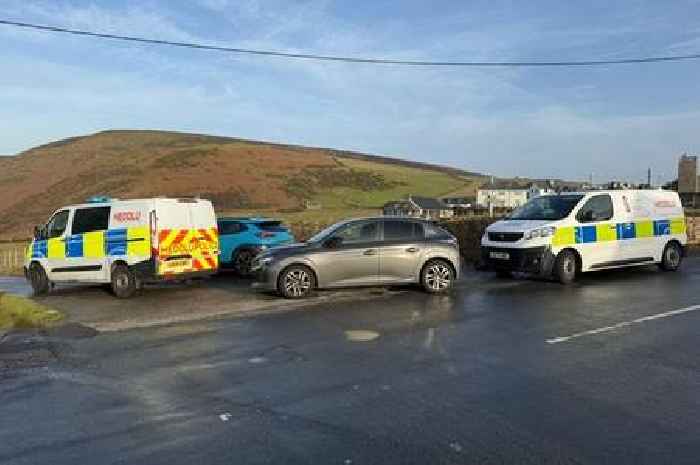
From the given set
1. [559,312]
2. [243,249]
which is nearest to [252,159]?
[243,249]

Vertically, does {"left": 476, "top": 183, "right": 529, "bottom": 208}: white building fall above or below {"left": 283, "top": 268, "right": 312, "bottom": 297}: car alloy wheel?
above

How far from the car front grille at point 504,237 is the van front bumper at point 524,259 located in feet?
0.67

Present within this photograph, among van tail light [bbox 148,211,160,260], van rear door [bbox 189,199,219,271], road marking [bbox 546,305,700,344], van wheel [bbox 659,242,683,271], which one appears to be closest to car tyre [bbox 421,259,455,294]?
road marking [bbox 546,305,700,344]

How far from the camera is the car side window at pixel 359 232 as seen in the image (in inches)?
508

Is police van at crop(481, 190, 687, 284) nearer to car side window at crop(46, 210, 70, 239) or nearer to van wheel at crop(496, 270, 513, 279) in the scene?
van wheel at crop(496, 270, 513, 279)

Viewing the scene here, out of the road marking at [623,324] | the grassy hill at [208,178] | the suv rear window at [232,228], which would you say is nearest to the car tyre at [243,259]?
the suv rear window at [232,228]

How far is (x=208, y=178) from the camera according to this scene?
9525 centimetres

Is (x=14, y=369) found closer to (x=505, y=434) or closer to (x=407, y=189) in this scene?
(x=505, y=434)

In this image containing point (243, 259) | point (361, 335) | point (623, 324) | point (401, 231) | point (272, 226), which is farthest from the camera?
point (272, 226)

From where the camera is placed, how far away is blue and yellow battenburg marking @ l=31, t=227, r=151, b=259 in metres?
13.8

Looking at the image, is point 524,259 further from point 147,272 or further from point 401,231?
point 147,272

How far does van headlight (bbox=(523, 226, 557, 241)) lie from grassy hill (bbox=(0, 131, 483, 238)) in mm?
62145

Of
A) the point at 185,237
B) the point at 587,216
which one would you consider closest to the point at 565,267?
the point at 587,216

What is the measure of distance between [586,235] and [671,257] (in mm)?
3121
